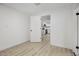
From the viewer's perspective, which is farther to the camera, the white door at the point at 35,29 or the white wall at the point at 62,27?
the white door at the point at 35,29

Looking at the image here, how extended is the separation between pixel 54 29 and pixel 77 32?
4.48ft

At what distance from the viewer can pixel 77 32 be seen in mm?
2652

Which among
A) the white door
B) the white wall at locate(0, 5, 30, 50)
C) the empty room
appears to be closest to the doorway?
the empty room

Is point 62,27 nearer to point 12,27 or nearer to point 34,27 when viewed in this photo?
point 34,27

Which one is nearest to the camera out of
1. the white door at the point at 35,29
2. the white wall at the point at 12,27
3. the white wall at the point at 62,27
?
the white wall at the point at 12,27

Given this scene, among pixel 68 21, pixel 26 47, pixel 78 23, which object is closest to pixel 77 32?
pixel 78 23

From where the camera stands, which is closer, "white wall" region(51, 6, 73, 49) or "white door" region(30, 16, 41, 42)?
"white wall" region(51, 6, 73, 49)

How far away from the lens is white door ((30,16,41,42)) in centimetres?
407

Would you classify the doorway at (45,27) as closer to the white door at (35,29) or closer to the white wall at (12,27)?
the white door at (35,29)

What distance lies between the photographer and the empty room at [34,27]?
10.6 ft

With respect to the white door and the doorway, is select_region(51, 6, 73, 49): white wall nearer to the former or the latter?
the doorway

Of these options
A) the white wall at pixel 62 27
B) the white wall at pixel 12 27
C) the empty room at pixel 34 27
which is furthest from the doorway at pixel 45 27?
the white wall at pixel 12 27

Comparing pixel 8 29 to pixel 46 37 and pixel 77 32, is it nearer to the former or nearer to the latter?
pixel 46 37

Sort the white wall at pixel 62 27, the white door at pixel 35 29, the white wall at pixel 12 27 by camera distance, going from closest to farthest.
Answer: the white wall at pixel 12 27, the white wall at pixel 62 27, the white door at pixel 35 29
